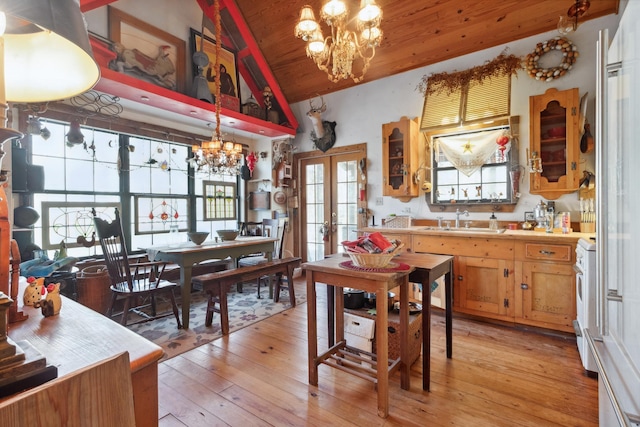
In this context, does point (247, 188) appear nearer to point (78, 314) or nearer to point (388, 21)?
point (388, 21)

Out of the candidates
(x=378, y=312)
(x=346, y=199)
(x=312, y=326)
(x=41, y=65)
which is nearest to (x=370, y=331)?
(x=312, y=326)

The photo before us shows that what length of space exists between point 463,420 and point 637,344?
1.09 metres

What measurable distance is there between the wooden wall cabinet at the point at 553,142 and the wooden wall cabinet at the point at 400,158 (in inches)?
49.6

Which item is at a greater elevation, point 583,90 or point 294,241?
point 583,90

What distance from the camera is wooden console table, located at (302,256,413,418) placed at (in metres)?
1.76

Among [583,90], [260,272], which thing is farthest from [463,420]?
[583,90]

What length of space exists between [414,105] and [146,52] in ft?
11.3

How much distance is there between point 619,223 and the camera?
48.0 inches

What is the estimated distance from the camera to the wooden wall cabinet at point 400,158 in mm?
4023

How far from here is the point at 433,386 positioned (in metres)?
2.10

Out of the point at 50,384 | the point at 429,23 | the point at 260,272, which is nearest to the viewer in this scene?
the point at 50,384

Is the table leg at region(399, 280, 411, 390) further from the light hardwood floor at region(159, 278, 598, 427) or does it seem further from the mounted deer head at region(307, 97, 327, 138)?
the mounted deer head at region(307, 97, 327, 138)

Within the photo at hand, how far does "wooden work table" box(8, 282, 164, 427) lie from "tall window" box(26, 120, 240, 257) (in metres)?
3.23

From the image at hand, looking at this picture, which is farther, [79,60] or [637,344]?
[637,344]
